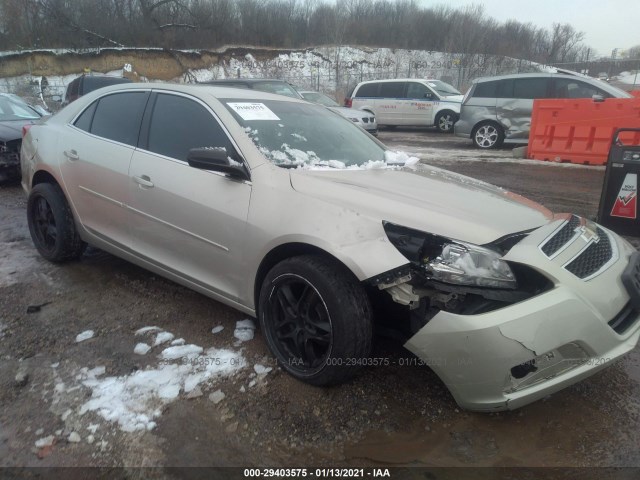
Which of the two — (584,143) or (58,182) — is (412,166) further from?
(584,143)

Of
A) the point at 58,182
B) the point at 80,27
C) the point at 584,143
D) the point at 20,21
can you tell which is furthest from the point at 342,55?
the point at 58,182

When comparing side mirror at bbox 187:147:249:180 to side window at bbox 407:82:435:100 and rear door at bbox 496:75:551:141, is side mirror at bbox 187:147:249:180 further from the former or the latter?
side window at bbox 407:82:435:100

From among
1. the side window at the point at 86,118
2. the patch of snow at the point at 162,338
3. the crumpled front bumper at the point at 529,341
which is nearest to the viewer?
the crumpled front bumper at the point at 529,341

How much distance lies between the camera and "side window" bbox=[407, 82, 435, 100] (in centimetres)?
1612

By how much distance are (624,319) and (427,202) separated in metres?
1.12

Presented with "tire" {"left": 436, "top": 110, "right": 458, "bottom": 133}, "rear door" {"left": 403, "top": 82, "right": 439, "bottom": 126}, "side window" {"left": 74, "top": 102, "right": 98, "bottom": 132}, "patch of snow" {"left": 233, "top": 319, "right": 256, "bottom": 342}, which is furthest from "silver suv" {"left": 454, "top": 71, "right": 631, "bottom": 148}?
"patch of snow" {"left": 233, "top": 319, "right": 256, "bottom": 342}

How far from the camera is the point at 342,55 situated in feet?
→ 166

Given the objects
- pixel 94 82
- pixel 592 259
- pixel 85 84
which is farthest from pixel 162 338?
pixel 94 82

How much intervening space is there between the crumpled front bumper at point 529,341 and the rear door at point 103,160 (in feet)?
8.08

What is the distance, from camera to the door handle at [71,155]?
151 inches

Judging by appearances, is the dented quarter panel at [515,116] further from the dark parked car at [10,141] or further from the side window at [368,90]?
the dark parked car at [10,141]

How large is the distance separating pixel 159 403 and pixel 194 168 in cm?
144

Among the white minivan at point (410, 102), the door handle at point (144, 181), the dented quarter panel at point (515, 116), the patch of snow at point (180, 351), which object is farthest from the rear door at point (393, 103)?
the patch of snow at point (180, 351)

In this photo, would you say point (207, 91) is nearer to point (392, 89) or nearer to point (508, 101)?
point (508, 101)
